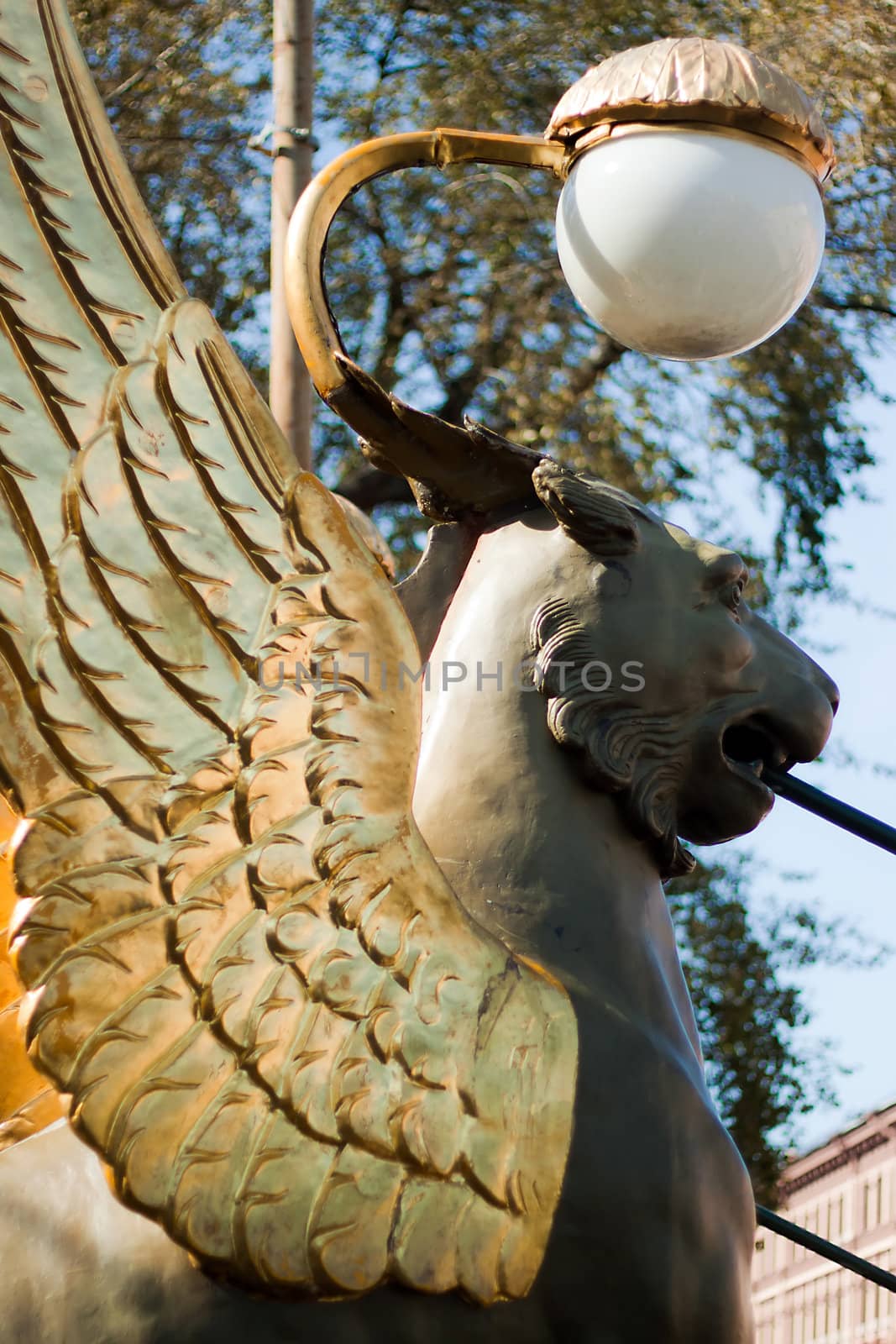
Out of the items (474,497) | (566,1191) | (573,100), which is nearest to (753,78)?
(573,100)

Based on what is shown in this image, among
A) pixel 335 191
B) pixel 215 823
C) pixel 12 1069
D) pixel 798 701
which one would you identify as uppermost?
pixel 335 191

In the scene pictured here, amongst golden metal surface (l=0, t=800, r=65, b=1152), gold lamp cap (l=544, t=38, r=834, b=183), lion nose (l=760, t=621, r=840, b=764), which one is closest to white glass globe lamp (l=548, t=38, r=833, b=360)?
gold lamp cap (l=544, t=38, r=834, b=183)

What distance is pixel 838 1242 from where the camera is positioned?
13336 millimetres

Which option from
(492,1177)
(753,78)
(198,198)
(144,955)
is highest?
(198,198)

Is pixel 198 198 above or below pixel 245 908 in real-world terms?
above

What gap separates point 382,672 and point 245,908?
0.28 metres

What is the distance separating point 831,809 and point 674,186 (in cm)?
82

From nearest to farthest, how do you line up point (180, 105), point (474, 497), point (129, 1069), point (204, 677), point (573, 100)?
point (129, 1069) → point (204, 677) → point (474, 497) → point (573, 100) → point (180, 105)

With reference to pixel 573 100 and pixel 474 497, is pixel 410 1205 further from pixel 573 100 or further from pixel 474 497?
pixel 573 100

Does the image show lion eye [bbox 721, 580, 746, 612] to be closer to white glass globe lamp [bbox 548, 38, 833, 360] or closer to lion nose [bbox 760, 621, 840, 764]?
lion nose [bbox 760, 621, 840, 764]

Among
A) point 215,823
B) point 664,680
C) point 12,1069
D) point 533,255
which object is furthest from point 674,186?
point 533,255

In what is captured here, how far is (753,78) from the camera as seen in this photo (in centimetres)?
238

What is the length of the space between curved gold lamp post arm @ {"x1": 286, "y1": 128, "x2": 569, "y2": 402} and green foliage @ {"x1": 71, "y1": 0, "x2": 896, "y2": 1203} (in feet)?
21.5

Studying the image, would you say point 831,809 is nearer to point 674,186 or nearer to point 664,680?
point 664,680
